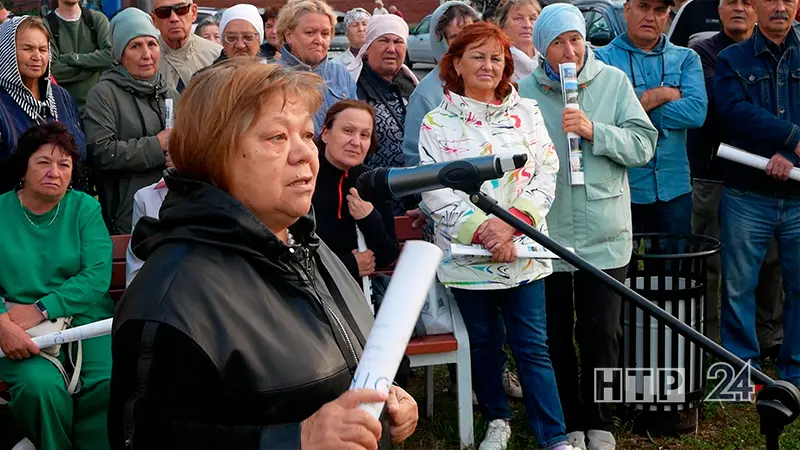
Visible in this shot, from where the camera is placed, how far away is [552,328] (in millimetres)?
4898

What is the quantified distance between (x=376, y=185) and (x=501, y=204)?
1.86 metres

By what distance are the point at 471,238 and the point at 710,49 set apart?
267 cm

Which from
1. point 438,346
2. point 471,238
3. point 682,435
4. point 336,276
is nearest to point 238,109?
point 336,276

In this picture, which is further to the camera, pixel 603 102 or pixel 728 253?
pixel 728 253

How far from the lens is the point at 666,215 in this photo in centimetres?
532

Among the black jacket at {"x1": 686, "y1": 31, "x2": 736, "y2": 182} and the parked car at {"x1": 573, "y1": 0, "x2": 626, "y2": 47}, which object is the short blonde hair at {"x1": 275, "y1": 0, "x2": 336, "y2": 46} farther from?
the parked car at {"x1": 573, "y1": 0, "x2": 626, "y2": 47}

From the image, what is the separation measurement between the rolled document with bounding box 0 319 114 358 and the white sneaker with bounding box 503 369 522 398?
2.33 metres

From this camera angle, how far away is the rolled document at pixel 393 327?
5.64 feet

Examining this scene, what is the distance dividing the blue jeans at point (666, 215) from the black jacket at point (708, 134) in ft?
2.50

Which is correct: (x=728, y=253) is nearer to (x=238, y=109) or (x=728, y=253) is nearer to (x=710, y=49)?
(x=710, y=49)

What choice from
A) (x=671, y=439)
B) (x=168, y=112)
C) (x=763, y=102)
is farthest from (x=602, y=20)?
(x=671, y=439)

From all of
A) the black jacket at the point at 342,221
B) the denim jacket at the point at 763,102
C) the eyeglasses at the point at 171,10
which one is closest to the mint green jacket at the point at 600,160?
the denim jacket at the point at 763,102

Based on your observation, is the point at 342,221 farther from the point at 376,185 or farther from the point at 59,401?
the point at 376,185

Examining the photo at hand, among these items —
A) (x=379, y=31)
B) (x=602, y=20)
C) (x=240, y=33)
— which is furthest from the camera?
(x=602, y=20)
